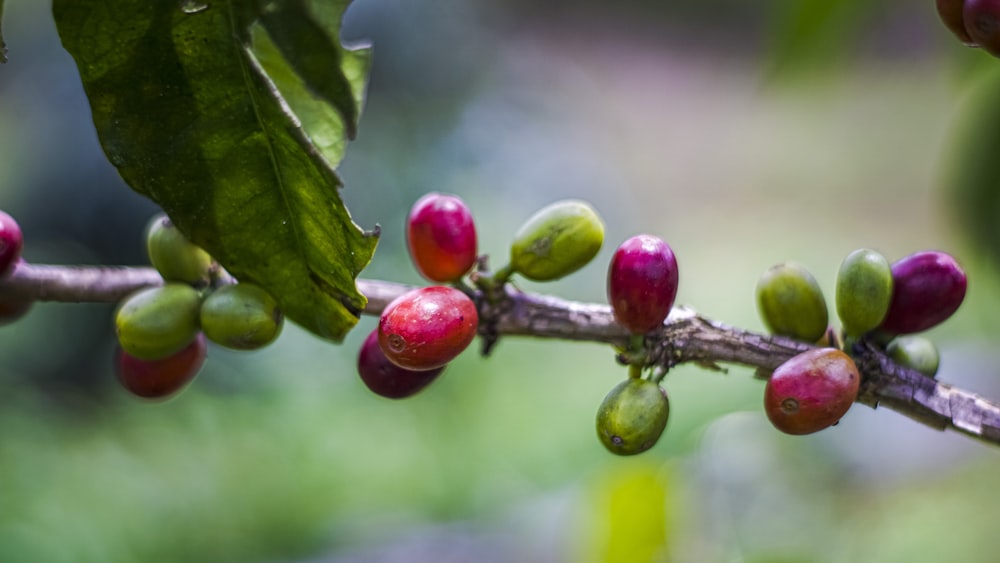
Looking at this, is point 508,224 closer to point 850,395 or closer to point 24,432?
point 24,432

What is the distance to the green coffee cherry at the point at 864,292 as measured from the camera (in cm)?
81

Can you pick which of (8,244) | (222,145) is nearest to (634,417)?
(222,145)

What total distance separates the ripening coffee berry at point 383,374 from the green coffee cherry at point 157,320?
0.57 ft

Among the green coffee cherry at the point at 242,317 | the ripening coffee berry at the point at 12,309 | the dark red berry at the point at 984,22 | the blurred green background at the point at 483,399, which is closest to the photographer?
the dark red berry at the point at 984,22

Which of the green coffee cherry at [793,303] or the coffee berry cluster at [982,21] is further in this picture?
the green coffee cherry at [793,303]

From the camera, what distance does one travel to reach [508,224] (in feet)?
17.5

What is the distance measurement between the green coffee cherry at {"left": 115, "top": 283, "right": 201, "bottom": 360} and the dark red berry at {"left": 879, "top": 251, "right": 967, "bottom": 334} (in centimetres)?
68

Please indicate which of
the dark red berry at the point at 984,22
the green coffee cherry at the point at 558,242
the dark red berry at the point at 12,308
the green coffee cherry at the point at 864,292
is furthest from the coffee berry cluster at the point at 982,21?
the dark red berry at the point at 12,308

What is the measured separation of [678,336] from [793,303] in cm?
12

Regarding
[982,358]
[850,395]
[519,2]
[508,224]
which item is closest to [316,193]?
[850,395]

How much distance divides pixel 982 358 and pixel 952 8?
2.51 metres

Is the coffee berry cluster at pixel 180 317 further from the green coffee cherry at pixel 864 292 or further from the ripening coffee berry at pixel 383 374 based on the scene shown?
the green coffee cherry at pixel 864 292

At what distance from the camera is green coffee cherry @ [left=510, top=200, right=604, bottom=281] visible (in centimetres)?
86

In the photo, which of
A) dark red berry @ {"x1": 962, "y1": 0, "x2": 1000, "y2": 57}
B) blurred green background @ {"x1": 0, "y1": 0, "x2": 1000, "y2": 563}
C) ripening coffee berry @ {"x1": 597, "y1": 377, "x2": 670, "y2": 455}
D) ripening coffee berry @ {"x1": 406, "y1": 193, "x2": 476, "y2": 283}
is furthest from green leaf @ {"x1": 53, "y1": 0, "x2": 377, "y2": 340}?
blurred green background @ {"x1": 0, "y1": 0, "x2": 1000, "y2": 563}
